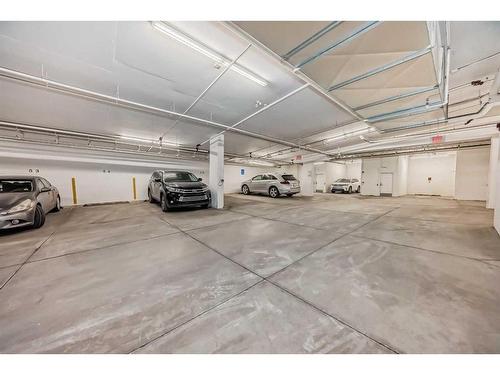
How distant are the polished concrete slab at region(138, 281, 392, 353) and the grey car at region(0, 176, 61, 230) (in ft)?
14.6

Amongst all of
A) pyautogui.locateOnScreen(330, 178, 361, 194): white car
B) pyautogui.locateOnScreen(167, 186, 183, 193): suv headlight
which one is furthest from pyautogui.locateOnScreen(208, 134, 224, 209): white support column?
pyautogui.locateOnScreen(330, 178, 361, 194): white car

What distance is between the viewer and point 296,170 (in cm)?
1581

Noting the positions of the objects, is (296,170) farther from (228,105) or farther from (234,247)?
(234,247)

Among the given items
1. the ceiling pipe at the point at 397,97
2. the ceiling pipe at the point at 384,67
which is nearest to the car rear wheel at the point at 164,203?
Result: the ceiling pipe at the point at 384,67

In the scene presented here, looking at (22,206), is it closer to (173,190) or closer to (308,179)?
(173,190)

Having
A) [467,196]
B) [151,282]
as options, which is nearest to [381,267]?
[151,282]

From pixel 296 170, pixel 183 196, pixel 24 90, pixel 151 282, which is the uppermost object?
pixel 24 90

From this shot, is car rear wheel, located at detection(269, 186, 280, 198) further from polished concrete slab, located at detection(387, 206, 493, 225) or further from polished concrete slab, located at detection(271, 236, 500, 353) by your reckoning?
polished concrete slab, located at detection(271, 236, 500, 353)

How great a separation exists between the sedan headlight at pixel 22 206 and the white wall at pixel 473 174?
15.9 meters

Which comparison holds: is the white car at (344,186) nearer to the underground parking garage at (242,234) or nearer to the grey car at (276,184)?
the grey car at (276,184)

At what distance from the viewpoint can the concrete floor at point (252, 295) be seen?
1058 millimetres

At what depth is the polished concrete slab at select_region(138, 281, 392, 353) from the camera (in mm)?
1004
